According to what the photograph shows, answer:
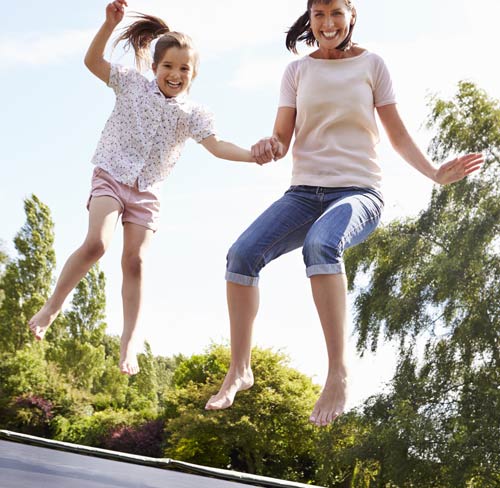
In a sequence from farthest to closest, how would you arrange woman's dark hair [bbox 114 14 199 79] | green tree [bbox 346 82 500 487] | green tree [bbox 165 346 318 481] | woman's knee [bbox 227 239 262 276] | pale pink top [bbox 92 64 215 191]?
green tree [bbox 165 346 318 481] → green tree [bbox 346 82 500 487] → woman's dark hair [bbox 114 14 199 79] → pale pink top [bbox 92 64 215 191] → woman's knee [bbox 227 239 262 276]

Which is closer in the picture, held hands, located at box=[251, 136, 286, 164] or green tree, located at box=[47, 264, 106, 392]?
held hands, located at box=[251, 136, 286, 164]

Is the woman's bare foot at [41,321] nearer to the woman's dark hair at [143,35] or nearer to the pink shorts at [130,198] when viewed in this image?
the pink shorts at [130,198]

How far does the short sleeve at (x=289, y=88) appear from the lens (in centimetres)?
288

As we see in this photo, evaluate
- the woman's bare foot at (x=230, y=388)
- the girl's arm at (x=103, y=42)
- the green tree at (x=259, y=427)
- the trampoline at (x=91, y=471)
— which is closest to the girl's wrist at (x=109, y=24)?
the girl's arm at (x=103, y=42)

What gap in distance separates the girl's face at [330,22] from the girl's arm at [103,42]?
71 cm

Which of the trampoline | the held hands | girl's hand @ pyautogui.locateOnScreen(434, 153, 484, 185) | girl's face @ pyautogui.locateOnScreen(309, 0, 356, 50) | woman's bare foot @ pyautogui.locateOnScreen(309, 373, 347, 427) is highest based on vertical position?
girl's face @ pyautogui.locateOnScreen(309, 0, 356, 50)

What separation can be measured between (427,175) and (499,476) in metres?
14.4

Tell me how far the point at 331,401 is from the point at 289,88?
1.10 meters

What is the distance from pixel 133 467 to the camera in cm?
405

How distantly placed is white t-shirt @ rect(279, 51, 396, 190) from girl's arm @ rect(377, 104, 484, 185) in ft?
0.17

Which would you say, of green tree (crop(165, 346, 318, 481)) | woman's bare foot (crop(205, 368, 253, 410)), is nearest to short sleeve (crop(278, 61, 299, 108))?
woman's bare foot (crop(205, 368, 253, 410))

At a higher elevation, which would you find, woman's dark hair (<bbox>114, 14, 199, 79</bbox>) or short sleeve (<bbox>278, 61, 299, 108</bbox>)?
woman's dark hair (<bbox>114, 14, 199, 79</bbox>)

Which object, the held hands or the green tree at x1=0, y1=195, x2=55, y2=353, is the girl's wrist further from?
the green tree at x1=0, y1=195, x2=55, y2=353

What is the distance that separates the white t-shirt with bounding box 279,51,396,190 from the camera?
269 cm
